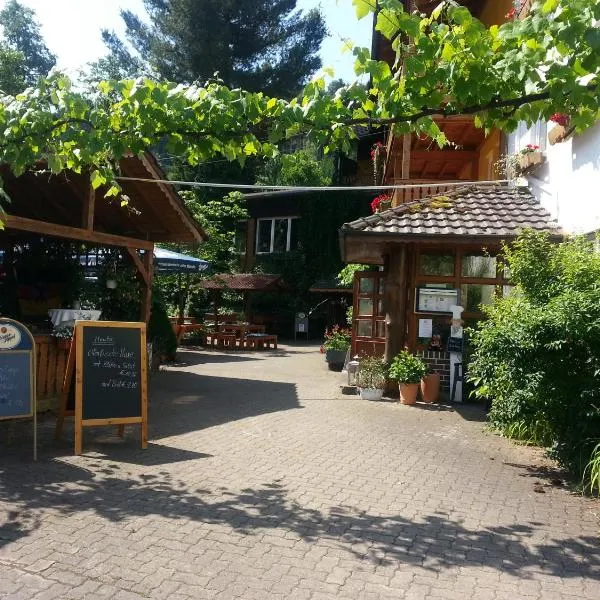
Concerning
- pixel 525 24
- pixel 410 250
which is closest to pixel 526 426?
pixel 410 250

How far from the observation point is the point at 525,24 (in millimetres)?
4262

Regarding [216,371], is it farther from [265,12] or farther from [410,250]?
[265,12]

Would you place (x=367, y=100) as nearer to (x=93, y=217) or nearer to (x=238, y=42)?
(x=93, y=217)

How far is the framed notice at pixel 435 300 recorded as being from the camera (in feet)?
34.0

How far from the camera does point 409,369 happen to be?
9.98m

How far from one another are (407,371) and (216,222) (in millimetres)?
16764

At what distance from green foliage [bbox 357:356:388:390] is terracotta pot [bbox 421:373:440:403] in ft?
2.19

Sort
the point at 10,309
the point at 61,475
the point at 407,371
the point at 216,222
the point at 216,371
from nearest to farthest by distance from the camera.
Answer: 1. the point at 61,475
2. the point at 407,371
3. the point at 10,309
4. the point at 216,371
5. the point at 216,222

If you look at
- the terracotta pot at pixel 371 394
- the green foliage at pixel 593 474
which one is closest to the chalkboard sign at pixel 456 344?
the terracotta pot at pixel 371 394

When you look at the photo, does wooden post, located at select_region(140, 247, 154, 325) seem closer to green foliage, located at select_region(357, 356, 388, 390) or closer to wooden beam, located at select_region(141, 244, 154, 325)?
wooden beam, located at select_region(141, 244, 154, 325)

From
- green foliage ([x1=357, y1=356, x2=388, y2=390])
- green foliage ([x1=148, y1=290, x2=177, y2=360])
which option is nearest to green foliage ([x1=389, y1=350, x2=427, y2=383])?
green foliage ([x1=357, y1=356, x2=388, y2=390])

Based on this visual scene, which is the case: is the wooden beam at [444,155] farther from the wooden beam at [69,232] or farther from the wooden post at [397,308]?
the wooden beam at [69,232]

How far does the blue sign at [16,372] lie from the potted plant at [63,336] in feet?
6.81

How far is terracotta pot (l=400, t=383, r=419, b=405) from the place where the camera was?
32.7 ft
